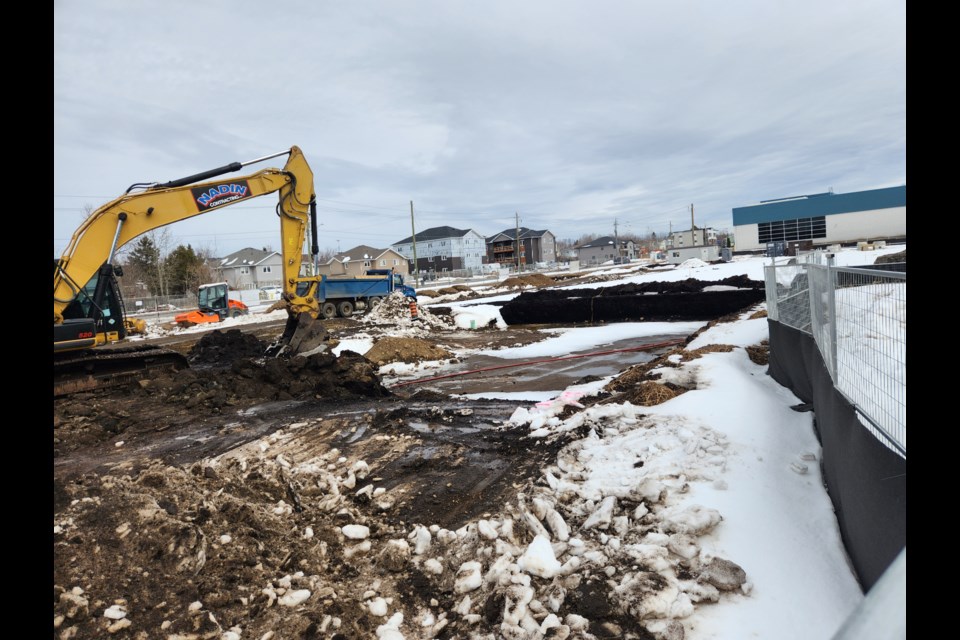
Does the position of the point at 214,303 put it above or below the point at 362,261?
below

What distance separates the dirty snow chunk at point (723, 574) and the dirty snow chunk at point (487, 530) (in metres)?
1.52

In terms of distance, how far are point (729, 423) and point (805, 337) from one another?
1.51 meters

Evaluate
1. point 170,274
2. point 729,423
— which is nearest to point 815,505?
point 729,423

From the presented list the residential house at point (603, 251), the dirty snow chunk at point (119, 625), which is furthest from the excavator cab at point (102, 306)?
the residential house at point (603, 251)

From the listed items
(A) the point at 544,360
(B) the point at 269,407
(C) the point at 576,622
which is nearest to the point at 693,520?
(C) the point at 576,622

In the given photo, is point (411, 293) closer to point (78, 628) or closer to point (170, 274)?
point (78, 628)

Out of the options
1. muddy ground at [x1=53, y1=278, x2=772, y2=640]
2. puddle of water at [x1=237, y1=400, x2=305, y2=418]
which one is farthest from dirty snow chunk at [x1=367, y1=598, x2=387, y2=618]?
puddle of water at [x1=237, y1=400, x2=305, y2=418]

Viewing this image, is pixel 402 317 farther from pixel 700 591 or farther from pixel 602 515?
pixel 700 591

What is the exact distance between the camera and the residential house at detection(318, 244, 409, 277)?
82.6m

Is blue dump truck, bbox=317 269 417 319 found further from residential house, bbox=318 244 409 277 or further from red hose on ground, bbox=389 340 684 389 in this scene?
residential house, bbox=318 244 409 277

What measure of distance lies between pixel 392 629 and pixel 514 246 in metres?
104

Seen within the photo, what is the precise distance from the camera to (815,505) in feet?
13.7

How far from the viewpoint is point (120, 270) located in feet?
41.8

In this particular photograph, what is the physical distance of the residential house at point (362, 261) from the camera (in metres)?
82.6
